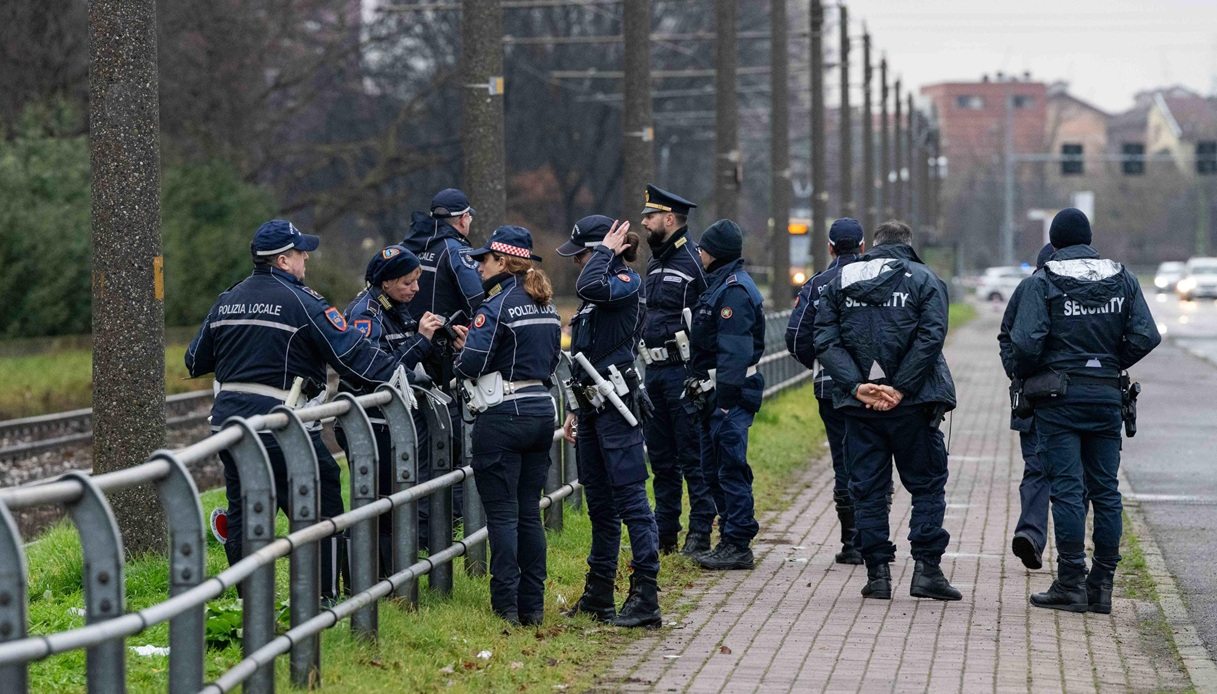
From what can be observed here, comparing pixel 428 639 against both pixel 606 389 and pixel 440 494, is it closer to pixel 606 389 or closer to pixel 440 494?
pixel 440 494

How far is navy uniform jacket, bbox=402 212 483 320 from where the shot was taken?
10109 millimetres

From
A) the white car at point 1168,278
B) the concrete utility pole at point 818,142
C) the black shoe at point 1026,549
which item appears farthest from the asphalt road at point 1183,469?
the white car at point 1168,278

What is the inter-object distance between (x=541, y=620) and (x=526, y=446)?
80 cm

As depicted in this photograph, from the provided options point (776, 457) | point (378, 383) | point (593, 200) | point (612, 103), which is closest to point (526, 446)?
point (378, 383)

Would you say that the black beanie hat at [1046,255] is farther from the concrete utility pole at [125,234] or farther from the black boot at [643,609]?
the concrete utility pole at [125,234]

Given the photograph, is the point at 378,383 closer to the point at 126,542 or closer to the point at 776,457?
the point at 126,542

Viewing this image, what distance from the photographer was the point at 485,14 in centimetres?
1374

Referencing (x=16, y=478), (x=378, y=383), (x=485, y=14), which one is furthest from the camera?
(x=16, y=478)

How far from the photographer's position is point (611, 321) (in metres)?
8.88

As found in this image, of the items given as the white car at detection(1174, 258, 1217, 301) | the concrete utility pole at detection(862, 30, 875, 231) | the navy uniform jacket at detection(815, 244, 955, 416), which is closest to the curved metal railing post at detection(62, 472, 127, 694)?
the navy uniform jacket at detection(815, 244, 955, 416)

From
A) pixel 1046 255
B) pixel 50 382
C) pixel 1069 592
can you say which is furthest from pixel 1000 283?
pixel 1069 592

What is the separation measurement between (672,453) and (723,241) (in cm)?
123

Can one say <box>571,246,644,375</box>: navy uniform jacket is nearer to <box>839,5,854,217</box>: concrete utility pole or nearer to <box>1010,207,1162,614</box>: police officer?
<box>1010,207,1162,614</box>: police officer

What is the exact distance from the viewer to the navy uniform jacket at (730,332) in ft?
33.8
